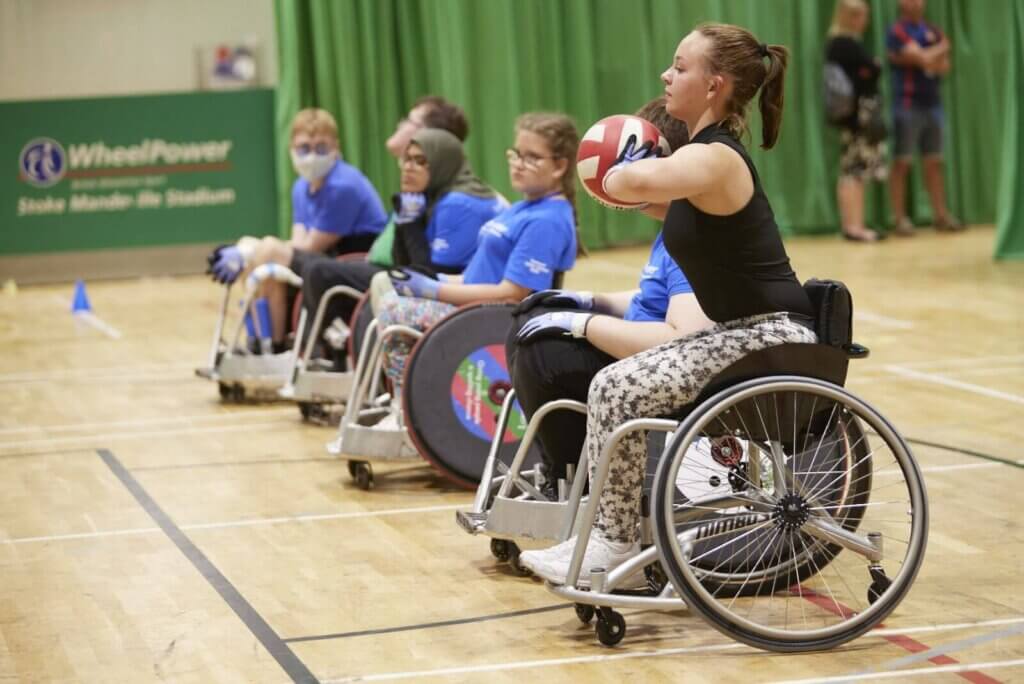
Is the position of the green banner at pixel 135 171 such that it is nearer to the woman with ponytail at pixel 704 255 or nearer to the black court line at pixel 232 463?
the black court line at pixel 232 463

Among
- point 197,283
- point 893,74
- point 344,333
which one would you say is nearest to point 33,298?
point 197,283

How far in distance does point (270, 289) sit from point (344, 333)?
0.68m

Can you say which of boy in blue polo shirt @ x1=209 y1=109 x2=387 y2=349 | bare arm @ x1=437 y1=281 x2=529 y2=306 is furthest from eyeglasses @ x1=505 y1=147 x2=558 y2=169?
boy in blue polo shirt @ x1=209 y1=109 x2=387 y2=349

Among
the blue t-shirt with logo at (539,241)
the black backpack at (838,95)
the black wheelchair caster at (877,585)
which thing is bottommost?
the black wheelchair caster at (877,585)

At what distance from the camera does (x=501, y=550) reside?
13.1 feet

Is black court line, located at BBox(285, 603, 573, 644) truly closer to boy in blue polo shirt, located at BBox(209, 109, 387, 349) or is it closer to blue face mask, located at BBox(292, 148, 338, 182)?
boy in blue polo shirt, located at BBox(209, 109, 387, 349)

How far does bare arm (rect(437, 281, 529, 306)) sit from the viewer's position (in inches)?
181

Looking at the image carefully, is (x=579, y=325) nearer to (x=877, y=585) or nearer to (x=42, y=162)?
(x=877, y=585)

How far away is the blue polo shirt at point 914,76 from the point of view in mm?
11820

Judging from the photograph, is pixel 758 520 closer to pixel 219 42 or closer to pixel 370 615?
pixel 370 615

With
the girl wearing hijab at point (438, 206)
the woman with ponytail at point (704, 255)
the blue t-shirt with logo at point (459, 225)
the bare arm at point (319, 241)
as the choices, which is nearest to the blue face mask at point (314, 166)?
the bare arm at point (319, 241)

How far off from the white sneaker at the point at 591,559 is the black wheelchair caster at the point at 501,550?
652mm

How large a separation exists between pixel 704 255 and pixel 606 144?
0.33 metres

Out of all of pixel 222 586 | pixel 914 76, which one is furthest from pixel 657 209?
pixel 914 76
